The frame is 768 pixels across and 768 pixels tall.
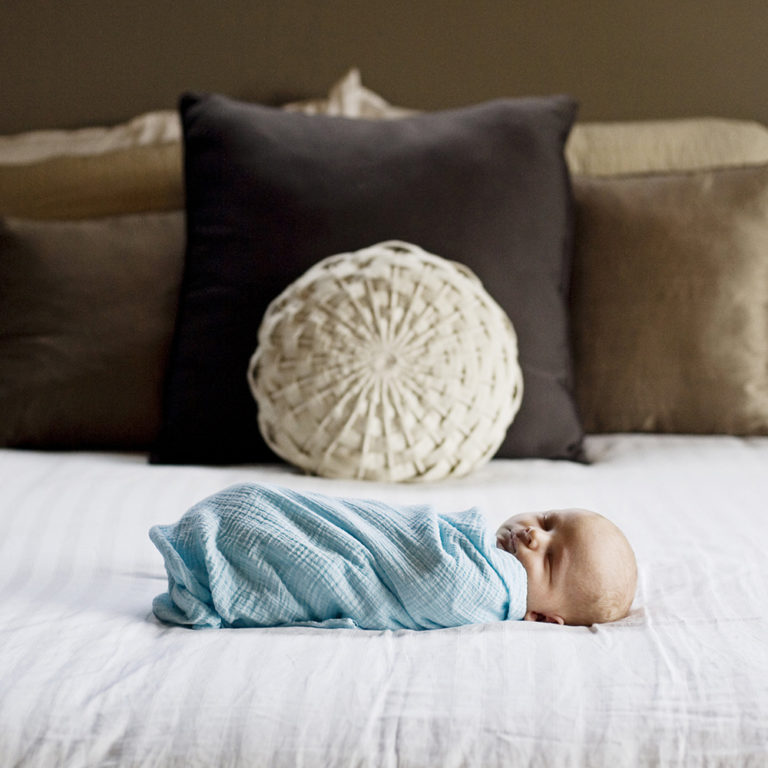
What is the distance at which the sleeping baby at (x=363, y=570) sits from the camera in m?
0.86

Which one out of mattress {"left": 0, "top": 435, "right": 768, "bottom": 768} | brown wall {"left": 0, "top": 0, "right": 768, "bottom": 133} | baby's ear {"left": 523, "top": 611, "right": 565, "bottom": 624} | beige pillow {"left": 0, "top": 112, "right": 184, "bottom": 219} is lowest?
baby's ear {"left": 523, "top": 611, "right": 565, "bottom": 624}

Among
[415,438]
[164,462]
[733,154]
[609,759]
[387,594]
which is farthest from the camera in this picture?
[733,154]

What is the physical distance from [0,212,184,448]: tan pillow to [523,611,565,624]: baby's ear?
879 mm

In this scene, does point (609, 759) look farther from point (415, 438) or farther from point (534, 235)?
point (534, 235)

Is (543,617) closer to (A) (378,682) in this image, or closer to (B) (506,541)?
(B) (506,541)

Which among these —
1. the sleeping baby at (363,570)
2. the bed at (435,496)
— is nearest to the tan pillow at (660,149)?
the bed at (435,496)

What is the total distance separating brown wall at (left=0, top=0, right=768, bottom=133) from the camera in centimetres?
222

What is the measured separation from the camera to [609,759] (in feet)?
2.27

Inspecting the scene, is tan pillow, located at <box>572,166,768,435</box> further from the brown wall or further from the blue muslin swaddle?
the blue muslin swaddle

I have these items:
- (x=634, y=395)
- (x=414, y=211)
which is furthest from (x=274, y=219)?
(x=634, y=395)

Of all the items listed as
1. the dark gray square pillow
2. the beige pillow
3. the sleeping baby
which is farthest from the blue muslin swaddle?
the beige pillow

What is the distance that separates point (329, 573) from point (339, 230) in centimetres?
82

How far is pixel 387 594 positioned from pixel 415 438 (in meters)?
0.52

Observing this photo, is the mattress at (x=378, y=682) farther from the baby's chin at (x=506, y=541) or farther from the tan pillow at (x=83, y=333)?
the tan pillow at (x=83, y=333)
